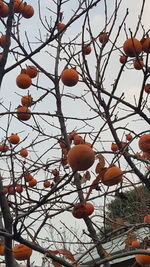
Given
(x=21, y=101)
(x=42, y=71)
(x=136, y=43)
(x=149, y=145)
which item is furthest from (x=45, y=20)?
(x=149, y=145)

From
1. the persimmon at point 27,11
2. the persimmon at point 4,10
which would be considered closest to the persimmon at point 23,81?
the persimmon at point 4,10

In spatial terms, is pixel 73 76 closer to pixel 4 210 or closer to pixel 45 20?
pixel 4 210

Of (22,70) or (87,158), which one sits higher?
(22,70)

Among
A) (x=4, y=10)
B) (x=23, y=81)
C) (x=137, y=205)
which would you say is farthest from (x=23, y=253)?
(x=137, y=205)

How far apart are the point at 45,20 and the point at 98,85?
1930mm

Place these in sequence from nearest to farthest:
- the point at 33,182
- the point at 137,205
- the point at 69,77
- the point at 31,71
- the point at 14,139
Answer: the point at 69,77
the point at 31,71
the point at 33,182
the point at 14,139
the point at 137,205

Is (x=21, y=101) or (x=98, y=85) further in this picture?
(x=21, y=101)

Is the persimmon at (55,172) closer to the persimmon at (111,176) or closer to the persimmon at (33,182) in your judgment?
the persimmon at (33,182)

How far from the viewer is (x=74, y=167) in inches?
54.4

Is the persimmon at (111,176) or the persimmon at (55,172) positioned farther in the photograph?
the persimmon at (55,172)

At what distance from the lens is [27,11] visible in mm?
3189

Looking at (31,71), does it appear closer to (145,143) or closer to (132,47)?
(132,47)

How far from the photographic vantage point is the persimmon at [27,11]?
10.3 ft

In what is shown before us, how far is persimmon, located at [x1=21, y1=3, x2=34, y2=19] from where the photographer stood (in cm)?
314
